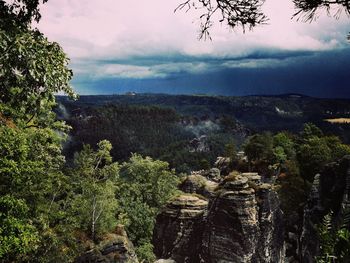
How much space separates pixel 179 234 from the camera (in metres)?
58.9

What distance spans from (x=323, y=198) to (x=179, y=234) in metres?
22.2

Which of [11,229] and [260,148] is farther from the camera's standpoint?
[260,148]

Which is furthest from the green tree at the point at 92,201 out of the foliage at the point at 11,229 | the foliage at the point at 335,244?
the foliage at the point at 335,244

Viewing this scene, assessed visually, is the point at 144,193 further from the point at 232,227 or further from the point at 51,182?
the point at 51,182

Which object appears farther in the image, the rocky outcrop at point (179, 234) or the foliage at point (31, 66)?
the rocky outcrop at point (179, 234)

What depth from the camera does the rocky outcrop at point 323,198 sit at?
56969mm

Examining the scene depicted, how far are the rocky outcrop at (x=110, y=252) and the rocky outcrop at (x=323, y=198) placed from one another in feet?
92.9

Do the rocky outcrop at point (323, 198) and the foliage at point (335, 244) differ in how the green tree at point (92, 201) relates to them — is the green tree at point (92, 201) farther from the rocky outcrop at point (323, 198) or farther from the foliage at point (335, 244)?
the foliage at point (335, 244)

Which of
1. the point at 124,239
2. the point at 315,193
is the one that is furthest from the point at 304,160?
the point at 124,239

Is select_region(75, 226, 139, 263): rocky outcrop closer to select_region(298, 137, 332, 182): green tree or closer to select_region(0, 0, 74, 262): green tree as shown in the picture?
select_region(0, 0, 74, 262): green tree

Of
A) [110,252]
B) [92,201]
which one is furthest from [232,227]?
[92,201]

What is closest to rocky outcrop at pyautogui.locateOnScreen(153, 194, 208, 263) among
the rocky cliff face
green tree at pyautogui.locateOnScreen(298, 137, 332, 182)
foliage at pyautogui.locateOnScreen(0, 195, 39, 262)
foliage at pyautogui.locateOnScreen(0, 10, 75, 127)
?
the rocky cliff face

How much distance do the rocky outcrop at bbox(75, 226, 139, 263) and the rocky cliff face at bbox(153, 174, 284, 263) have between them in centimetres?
1818

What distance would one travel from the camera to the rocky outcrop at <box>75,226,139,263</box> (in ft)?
128
